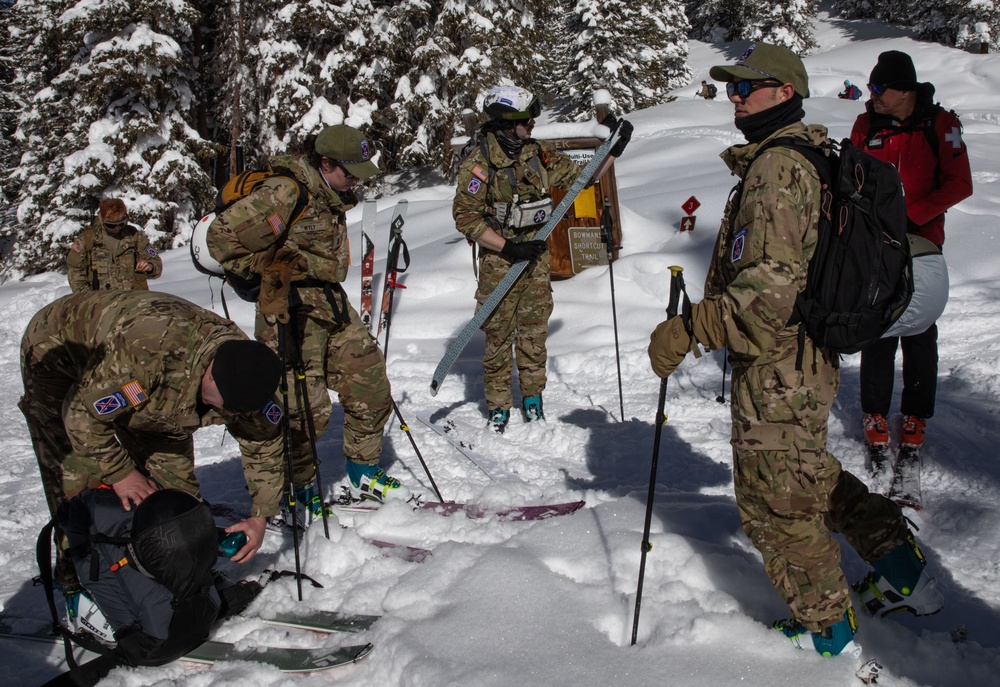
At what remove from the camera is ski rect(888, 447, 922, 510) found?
3842 mm

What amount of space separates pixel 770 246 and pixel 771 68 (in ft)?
2.04

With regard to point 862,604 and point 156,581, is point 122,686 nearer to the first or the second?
point 156,581

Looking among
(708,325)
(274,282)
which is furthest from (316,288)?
(708,325)

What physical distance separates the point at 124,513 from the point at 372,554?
48.7 inches

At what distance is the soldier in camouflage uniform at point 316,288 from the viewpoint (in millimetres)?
3619

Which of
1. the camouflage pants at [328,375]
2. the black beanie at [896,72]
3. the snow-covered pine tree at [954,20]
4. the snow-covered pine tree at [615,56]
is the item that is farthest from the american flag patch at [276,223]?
the snow-covered pine tree at [954,20]

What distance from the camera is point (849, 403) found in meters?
5.16

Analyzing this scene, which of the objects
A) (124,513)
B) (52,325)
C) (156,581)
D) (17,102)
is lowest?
(156,581)

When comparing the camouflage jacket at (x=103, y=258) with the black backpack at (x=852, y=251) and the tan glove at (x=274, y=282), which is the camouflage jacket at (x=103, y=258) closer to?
the tan glove at (x=274, y=282)

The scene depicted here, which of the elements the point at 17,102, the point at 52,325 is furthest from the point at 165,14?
the point at 52,325

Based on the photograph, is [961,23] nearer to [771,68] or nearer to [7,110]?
[771,68]

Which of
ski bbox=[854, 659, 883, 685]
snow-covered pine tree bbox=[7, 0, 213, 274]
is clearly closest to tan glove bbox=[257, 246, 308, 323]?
ski bbox=[854, 659, 883, 685]

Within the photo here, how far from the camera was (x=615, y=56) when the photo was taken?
95.6 ft

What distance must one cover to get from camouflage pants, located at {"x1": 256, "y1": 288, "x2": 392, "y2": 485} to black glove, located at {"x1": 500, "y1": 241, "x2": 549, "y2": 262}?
133cm
